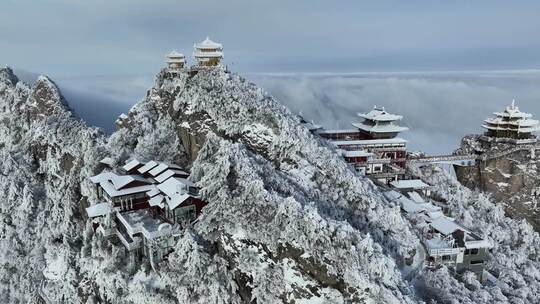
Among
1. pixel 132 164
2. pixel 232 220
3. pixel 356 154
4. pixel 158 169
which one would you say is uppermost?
pixel 356 154

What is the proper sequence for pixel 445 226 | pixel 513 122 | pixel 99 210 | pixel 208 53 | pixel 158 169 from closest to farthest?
1. pixel 99 210
2. pixel 445 226
3. pixel 158 169
4. pixel 208 53
5. pixel 513 122

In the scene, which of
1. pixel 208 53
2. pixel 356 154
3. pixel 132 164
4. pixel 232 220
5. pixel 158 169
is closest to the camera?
pixel 232 220

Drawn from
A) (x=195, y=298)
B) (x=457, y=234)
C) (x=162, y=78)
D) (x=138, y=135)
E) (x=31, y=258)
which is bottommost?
(x=31, y=258)

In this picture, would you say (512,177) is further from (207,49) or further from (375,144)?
(207,49)

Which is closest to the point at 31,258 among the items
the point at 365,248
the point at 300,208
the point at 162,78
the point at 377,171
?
the point at 162,78

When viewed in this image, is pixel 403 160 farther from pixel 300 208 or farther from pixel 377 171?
pixel 300 208

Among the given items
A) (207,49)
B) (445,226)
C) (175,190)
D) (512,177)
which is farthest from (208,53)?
(512,177)
